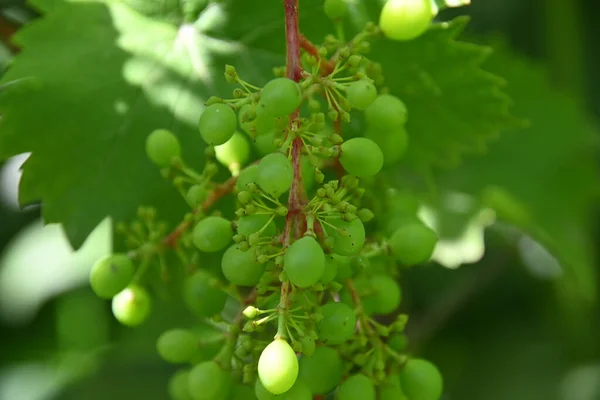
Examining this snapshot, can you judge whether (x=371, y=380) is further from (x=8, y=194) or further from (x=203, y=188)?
(x=8, y=194)

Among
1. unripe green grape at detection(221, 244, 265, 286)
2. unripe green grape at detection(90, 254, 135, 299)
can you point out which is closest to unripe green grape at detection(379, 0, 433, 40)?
unripe green grape at detection(221, 244, 265, 286)

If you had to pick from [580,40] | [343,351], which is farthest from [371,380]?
[580,40]

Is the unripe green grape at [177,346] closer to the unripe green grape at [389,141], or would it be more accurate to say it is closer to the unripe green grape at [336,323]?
the unripe green grape at [336,323]

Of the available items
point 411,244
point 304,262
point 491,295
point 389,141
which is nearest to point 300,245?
point 304,262

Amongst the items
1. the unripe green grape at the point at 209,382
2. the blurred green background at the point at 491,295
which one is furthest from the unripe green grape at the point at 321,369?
the blurred green background at the point at 491,295

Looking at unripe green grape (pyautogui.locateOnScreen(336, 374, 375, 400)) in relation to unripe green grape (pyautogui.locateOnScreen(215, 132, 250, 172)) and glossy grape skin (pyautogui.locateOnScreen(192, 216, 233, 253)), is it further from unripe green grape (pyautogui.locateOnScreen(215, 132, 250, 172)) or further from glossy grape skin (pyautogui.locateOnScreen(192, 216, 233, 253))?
unripe green grape (pyautogui.locateOnScreen(215, 132, 250, 172))

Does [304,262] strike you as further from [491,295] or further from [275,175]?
[491,295]
